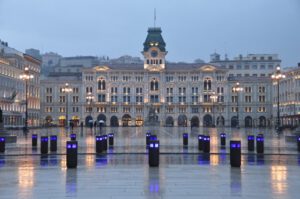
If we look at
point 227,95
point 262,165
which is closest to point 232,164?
point 262,165

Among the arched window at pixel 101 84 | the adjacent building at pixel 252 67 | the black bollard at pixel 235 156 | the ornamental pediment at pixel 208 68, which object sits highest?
the adjacent building at pixel 252 67

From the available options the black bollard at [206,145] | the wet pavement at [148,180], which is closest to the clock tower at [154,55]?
the black bollard at [206,145]

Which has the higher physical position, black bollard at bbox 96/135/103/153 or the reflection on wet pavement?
black bollard at bbox 96/135/103/153

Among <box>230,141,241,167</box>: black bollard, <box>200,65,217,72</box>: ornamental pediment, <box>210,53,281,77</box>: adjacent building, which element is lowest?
<box>230,141,241,167</box>: black bollard

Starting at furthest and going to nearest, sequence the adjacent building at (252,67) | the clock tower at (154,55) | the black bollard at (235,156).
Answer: the adjacent building at (252,67) → the clock tower at (154,55) → the black bollard at (235,156)

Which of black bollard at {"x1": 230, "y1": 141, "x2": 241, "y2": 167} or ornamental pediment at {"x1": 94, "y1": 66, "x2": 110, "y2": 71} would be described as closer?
black bollard at {"x1": 230, "y1": 141, "x2": 241, "y2": 167}

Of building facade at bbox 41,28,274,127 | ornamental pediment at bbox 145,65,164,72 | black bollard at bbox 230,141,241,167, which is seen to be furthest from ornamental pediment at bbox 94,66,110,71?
black bollard at bbox 230,141,241,167

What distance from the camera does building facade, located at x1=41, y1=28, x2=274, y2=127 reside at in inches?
5861

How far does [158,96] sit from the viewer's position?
152 metres

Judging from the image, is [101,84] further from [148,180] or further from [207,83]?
[148,180]

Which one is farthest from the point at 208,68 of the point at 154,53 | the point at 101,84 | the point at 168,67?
the point at 101,84

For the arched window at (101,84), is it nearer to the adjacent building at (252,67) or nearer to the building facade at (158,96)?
the building facade at (158,96)

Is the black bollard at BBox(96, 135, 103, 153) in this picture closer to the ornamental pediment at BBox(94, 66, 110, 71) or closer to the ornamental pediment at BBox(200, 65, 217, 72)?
the ornamental pediment at BBox(200, 65, 217, 72)

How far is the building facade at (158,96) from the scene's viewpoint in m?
149
